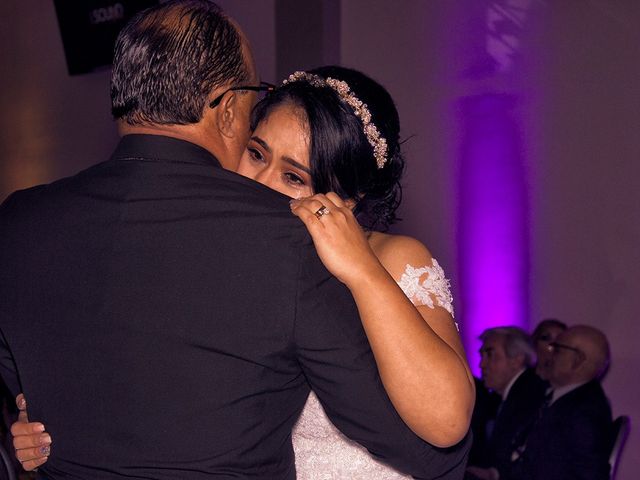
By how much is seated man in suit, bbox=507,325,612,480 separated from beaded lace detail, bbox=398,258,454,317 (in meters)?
2.68

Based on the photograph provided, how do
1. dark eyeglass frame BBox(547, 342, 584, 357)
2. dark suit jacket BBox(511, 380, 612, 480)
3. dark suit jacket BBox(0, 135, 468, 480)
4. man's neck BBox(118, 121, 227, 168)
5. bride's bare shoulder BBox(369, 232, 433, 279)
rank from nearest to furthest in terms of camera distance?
dark suit jacket BBox(0, 135, 468, 480), man's neck BBox(118, 121, 227, 168), bride's bare shoulder BBox(369, 232, 433, 279), dark suit jacket BBox(511, 380, 612, 480), dark eyeglass frame BBox(547, 342, 584, 357)

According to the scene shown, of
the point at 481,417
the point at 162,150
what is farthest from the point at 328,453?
the point at 481,417

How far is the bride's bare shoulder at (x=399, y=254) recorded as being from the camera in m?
1.93

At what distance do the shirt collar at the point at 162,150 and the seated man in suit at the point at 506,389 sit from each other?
3.92m

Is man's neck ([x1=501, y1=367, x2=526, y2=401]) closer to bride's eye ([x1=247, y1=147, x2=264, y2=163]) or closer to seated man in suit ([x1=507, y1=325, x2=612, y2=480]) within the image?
seated man in suit ([x1=507, y1=325, x2=612, y2=480])

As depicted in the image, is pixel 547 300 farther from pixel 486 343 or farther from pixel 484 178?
pixel 484 178

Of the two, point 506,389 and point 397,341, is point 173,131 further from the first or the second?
point 506,389

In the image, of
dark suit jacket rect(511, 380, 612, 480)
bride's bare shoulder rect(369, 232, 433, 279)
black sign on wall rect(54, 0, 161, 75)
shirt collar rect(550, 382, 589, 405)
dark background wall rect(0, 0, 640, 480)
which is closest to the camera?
bride's bare shoulder rect(369, 232, 433, 279)

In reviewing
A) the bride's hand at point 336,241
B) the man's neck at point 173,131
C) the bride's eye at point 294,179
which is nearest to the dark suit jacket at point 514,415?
the bride's eye at point 294,179

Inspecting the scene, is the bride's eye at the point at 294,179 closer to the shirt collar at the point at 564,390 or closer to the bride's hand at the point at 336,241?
the bride's hand at the point at 336,241

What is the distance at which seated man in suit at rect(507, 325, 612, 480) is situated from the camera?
13.8ft

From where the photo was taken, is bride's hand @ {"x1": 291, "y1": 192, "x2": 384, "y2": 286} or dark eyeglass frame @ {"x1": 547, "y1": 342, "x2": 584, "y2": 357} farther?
dark eyeglass frame @ {"x1": 547, "y1": 342, "x2": 584, "y2": 357}

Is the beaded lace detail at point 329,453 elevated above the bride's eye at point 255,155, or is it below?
below

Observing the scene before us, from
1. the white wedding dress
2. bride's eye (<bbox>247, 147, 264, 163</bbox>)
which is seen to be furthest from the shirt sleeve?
bride's eye (<bbox>247, 147, 264, 163</bbox>)
